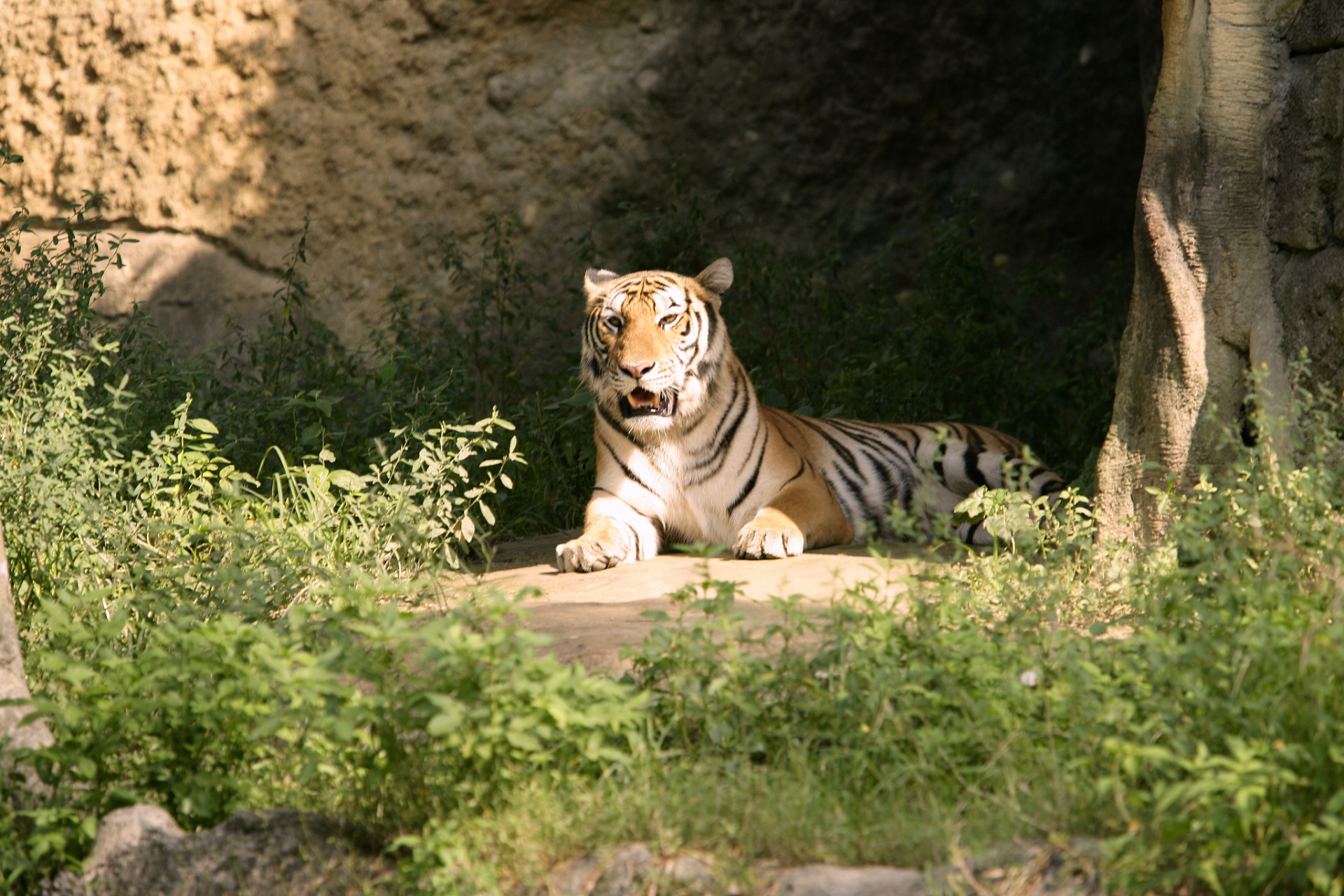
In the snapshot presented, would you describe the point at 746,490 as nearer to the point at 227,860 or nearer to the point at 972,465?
the point at 972,465

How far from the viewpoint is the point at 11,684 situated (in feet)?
9.23

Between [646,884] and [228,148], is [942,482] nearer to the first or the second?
[646,884]

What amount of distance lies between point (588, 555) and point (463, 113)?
333cm

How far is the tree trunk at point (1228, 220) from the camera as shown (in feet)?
11.9

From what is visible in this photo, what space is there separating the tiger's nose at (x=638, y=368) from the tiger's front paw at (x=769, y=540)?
2.23ft

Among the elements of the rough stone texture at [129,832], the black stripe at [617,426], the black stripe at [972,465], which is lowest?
the rough stone texture at [129,832]

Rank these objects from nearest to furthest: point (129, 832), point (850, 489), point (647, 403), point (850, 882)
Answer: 1. point (850, 882)
2. point (129, 832)
3. point (647, 403)
4. point (850, 489)

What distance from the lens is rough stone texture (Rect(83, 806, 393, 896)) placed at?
2377 millimetres

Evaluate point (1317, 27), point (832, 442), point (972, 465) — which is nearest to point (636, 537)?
point (832, 442)

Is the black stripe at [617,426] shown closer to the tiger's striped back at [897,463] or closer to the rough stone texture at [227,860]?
the tiger's striped back at [897,463]

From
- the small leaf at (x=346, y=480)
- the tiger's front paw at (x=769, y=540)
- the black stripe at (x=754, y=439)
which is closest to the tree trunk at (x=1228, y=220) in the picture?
the tiger's front paw at (x=769, y=540)

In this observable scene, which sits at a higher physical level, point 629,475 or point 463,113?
point 463,113

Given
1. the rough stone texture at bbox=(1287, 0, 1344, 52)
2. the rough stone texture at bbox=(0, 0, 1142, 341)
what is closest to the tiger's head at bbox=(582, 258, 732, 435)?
the rough stone texture at bbox=(0, 0, 1142, 341)

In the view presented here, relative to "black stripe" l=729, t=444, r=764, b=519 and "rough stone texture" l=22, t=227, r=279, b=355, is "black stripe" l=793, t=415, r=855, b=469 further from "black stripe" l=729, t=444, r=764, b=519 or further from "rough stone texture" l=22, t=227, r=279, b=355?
"rough stone texture" l=22, t=227, r=279, b=355
